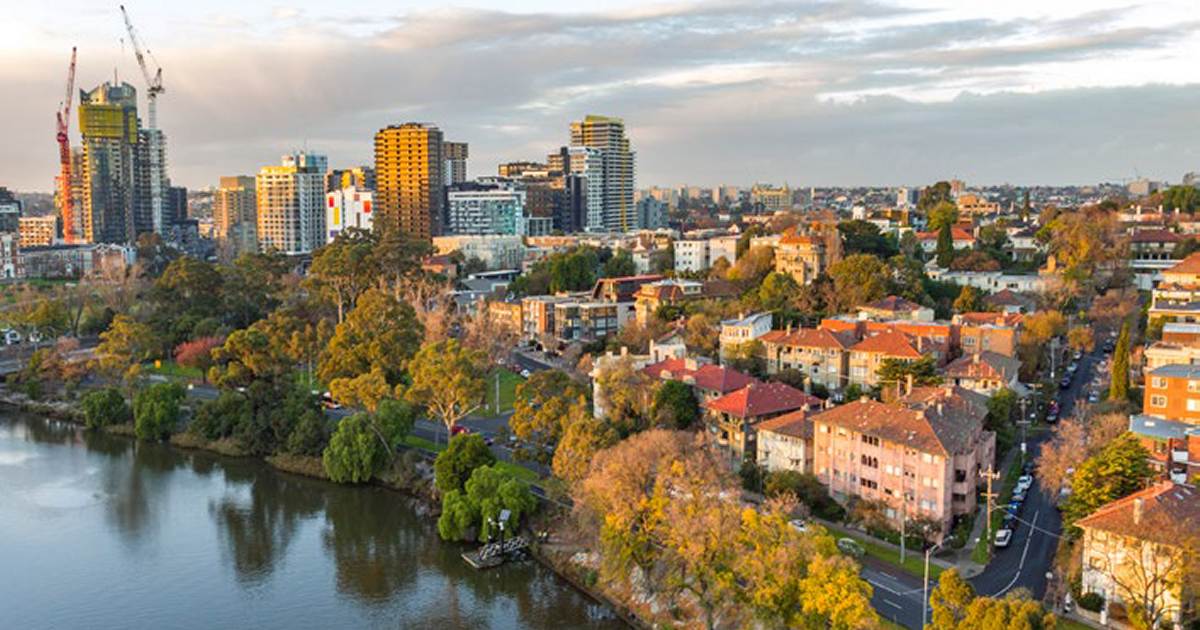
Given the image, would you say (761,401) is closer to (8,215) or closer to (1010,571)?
(1010,571)

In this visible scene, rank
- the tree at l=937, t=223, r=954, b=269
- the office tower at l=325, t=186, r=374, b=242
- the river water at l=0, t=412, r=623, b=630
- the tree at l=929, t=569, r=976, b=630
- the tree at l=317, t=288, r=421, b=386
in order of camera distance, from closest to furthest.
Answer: the tree at l=929, t=569, r=976, b=630 → the river water at l=0, t=412, r=623, b=630 → the tree at l=317, t=288, r=421, b=386 → the tree at l=937, t=223, r=954, b=269 → the office tower at l=325, t=186, r=374, b=242

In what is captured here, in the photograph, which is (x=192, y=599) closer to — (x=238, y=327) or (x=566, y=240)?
(x=238, y=327)

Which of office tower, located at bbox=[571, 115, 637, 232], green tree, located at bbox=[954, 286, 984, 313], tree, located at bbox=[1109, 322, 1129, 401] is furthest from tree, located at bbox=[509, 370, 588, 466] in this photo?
office tower, located at bbox=[571, 115, 637, 232]

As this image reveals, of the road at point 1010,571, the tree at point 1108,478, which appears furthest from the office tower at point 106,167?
the tree at point 1108,478

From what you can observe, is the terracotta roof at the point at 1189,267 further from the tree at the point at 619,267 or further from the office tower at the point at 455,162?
the office tower at the point at 455,162

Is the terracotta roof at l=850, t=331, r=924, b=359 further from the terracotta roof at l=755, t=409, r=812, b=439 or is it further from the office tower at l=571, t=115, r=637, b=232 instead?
the office tower at l=571, t=115, r=637, b=232

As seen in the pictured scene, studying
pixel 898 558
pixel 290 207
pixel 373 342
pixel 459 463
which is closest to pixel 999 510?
pixel 898 558
